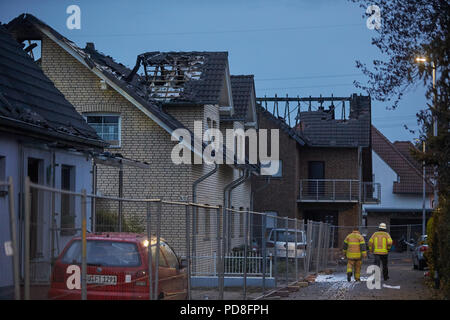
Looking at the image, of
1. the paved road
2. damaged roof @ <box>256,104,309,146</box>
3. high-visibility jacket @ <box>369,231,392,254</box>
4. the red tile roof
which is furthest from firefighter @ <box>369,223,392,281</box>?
the red tile roof

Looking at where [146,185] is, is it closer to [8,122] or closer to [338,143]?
[8,122]

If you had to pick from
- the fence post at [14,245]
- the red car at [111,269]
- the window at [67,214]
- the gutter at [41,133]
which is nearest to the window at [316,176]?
the gutter at [41,133]

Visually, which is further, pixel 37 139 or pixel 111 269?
pixel 37 139

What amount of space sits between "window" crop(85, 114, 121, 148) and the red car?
45.5 feet

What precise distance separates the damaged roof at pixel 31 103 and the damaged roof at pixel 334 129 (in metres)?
31.1

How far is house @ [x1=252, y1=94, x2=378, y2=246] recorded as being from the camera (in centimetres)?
4584

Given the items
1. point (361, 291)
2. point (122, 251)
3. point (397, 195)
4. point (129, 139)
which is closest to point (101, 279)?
point (122, 251)

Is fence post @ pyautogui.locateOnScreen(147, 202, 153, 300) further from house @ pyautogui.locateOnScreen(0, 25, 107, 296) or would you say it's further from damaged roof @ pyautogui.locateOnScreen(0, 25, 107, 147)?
damaged roof @ pyautogui.locateOnScreen(0, 25, 107, 147)

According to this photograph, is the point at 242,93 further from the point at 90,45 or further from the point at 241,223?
the point at 241,223

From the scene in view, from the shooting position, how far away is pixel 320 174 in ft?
159

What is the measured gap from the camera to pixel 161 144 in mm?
24594

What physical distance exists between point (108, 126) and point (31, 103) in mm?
9252

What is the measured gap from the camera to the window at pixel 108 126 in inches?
987
